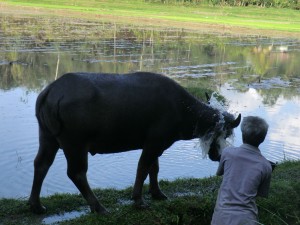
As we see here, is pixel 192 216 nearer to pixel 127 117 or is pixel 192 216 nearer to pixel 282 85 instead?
pixel 127 117

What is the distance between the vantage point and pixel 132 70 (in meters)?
18.4

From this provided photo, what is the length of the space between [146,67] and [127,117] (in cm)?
1461

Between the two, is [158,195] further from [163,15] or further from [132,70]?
[163,15]

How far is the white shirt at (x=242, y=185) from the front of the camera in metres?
3.82

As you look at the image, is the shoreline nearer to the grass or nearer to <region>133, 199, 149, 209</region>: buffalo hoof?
the grass

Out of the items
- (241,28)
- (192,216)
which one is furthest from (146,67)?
(241,28)

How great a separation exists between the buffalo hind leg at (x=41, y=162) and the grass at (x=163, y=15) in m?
37.0

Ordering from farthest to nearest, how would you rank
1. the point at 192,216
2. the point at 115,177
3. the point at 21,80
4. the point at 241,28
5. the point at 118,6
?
the point at 118,6 < the point at 241,28 < the point at 21,80 < the point at 115,177 < the point at 192,216

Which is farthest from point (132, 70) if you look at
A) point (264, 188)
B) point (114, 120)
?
point (264, 188)

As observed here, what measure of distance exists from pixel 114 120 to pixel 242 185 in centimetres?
158

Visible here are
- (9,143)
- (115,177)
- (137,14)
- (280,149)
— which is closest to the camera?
(115,177)

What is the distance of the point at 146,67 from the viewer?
19422 mm

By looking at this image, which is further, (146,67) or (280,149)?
(146,67)

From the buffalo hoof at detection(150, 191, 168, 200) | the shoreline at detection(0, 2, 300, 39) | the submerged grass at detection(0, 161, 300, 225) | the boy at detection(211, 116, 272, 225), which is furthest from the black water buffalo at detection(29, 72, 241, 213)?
the shoreline at detection(0, 2, 300, 39)
